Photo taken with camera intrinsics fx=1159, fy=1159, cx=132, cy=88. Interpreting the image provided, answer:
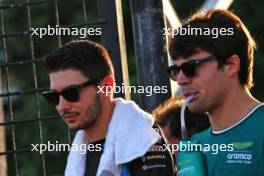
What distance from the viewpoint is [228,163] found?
4.47 m

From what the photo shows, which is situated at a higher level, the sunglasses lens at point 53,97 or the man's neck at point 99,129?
the sunglasses lens at point 53,97


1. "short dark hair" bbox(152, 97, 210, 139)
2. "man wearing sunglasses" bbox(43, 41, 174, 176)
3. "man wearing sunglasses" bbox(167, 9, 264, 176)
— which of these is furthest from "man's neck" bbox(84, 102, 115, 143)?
→ "man wearing sunglasses" bbox(167, 9, 264, 176)

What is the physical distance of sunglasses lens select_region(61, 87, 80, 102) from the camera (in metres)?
5.10

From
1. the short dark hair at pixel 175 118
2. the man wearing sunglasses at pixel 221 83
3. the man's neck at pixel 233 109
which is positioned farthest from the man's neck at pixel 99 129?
the man's neck at pixel 233 109

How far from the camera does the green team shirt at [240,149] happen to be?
4383mm

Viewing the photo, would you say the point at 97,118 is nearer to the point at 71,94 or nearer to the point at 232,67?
the point at 71,94

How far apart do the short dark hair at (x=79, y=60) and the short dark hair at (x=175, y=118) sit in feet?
1.19

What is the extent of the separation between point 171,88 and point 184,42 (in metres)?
1.21

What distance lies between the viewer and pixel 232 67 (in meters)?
4.56

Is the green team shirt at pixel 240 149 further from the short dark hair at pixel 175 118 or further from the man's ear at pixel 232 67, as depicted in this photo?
the short dark hair at pixel 175 118

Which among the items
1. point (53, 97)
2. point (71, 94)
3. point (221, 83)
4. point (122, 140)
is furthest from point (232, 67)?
point (53, 97)

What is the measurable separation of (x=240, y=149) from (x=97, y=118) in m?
0.89

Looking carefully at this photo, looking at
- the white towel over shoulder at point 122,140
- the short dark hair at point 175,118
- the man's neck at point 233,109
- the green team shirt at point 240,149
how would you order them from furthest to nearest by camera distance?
the short dark hair at point 175,118 < the white towel over shoulder at point 122,140 < the man's neck at point 233,109 < the green team shirt at point 240,149

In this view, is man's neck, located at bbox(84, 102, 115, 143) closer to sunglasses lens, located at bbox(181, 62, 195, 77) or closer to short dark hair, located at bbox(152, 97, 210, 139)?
short dark hair, located at bbox(152, 97, 210, 139)
